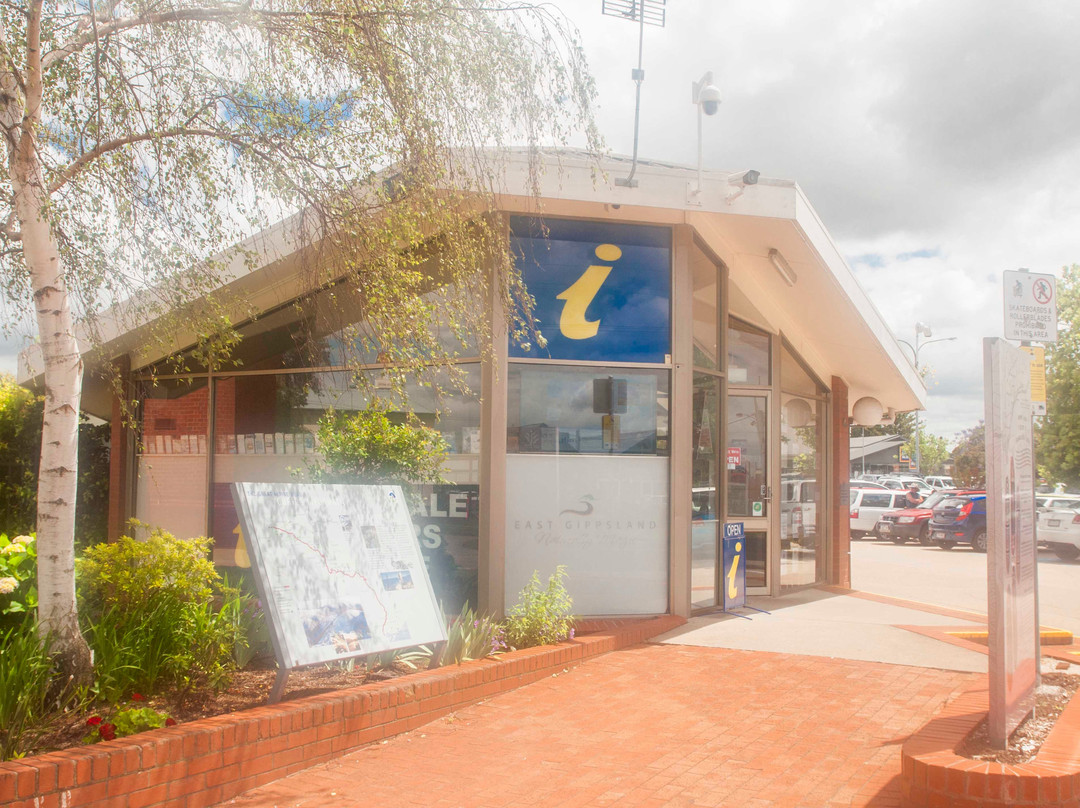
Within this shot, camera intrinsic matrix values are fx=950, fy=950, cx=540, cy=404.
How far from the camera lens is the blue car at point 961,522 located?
80.3ft

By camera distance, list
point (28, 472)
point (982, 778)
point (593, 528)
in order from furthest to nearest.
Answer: point (28, 472) → point (593, 528) → point (982, 778)

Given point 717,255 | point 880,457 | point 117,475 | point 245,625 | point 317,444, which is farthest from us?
point 880,457

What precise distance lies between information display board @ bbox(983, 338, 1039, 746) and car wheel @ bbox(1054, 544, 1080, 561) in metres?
19.2

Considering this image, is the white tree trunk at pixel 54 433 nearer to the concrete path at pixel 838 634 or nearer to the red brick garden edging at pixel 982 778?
the red brick garden edging at pixel 982 778

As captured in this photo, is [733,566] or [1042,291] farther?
[733,566]

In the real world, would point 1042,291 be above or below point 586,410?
above

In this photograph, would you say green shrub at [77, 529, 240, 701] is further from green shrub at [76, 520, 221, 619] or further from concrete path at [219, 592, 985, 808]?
concrete path at [219, 592, 985, 808]

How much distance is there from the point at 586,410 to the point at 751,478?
11.8ft

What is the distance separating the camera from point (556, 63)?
5.69m

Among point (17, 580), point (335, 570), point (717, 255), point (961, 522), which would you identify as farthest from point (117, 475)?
point (961, 522)

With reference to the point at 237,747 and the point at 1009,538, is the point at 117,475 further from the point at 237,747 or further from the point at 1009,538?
the point at 1009,538

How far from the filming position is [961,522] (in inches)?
966

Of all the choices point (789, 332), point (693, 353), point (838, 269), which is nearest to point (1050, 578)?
point (789, 332)

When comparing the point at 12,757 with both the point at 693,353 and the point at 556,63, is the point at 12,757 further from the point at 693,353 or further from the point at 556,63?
the point at 693,353
